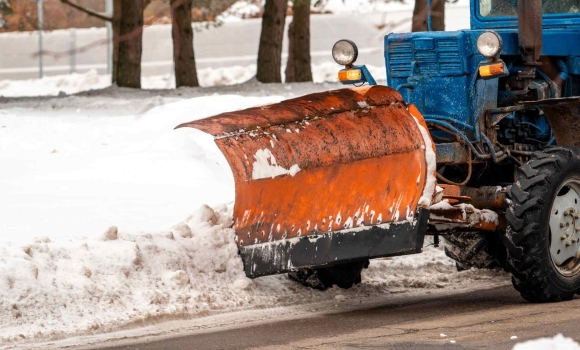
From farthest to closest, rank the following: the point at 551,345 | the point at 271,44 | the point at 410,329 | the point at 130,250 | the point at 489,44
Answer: the point at 271,44
the point at 130,250
the point at 489,44
the point at 410,329
the point at 551,345

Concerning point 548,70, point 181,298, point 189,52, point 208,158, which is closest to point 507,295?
point 548,70

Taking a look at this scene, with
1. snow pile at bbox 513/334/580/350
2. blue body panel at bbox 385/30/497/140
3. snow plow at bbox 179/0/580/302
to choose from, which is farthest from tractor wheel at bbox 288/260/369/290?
snow pile at bbox 513/334/580/350

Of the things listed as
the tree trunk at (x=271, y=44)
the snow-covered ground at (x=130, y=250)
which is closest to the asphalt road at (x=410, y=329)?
the snow-covered ground at (x=130, y=250)

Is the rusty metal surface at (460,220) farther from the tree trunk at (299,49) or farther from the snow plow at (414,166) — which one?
the tree trunk at (299,49)

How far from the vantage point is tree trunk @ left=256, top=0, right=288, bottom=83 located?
23509mm

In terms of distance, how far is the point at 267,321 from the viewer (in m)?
6.76

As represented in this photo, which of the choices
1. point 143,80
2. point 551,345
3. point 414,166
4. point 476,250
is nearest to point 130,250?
point 414,166

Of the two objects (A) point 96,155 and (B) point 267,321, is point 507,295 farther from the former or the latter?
(A) point 96,155

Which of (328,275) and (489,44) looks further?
(328,275)

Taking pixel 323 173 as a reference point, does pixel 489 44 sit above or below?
above

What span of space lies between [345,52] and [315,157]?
1054mm

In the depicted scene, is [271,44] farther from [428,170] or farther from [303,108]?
[428,170]

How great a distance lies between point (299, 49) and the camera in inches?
1019

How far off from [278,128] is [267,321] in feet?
4.36
